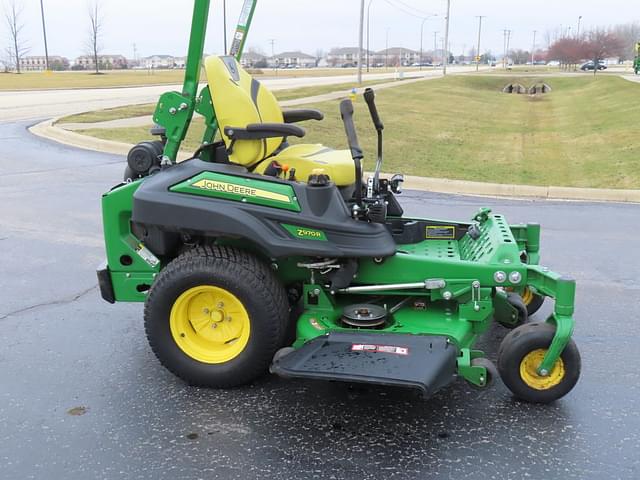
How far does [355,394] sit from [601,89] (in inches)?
1414

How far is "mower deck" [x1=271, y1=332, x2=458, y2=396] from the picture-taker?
2869 millimetres

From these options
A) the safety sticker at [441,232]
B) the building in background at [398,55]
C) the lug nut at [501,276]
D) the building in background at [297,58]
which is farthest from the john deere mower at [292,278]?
the building in background at [297,58]

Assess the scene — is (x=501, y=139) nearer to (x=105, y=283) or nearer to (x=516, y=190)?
(x=516, y=190)

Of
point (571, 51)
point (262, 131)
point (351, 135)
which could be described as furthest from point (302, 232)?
point (571, 51)

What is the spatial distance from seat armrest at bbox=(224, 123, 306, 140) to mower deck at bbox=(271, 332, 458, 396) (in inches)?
42.1

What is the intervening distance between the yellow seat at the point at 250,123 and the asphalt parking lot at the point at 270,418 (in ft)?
Result: 3.85

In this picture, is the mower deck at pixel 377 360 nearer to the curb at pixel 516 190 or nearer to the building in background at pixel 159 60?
the curb at pixel 516 190

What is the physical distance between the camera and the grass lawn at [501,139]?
11.1 meters

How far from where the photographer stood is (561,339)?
3078mm

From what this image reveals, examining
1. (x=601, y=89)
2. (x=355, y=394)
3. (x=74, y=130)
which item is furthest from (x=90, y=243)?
(x=601, y=89)

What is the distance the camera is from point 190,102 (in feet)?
12.3

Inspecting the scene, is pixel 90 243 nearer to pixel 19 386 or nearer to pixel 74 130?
pixel 19 386

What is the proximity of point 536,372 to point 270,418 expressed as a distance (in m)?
1.25

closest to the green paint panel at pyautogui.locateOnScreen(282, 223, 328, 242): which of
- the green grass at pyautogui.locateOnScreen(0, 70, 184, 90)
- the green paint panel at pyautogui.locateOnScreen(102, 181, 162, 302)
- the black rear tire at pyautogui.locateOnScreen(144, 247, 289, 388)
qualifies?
the black rear tire at pyautogui.locateOnScreen(144, 247, 289, 388)
